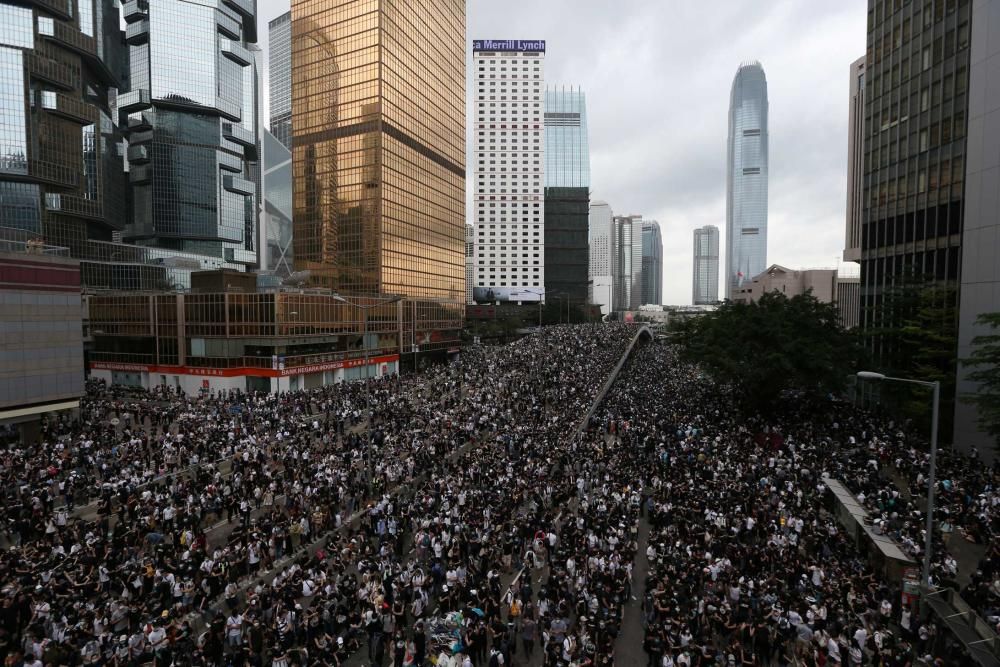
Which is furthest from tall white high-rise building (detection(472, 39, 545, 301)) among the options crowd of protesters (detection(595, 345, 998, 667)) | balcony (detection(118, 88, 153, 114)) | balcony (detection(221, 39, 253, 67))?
crowd of protesters (detection(595, 345, 998, 667))

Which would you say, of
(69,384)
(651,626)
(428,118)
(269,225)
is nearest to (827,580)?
(651,626)

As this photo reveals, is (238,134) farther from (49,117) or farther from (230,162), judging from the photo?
(49,117)

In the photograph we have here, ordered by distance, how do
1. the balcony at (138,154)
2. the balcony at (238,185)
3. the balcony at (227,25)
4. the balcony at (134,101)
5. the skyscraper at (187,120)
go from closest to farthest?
the balcony at (134,101) → the skyscraper at (187,120) → the balcony at (138,154) → the balcony at (227,25) → the balcony at (238,185)

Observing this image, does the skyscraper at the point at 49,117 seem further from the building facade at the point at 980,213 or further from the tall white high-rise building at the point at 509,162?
the building facade at the point at 980,213

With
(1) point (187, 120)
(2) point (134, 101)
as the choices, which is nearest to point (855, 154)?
(1) point (187, 120)

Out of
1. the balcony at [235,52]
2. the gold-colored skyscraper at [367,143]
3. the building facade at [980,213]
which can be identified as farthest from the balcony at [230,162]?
the building facade at [980,213]

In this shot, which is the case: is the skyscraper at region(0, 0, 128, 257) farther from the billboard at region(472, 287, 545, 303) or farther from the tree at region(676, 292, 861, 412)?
the billboard at region(472, 287, 545, 303)
